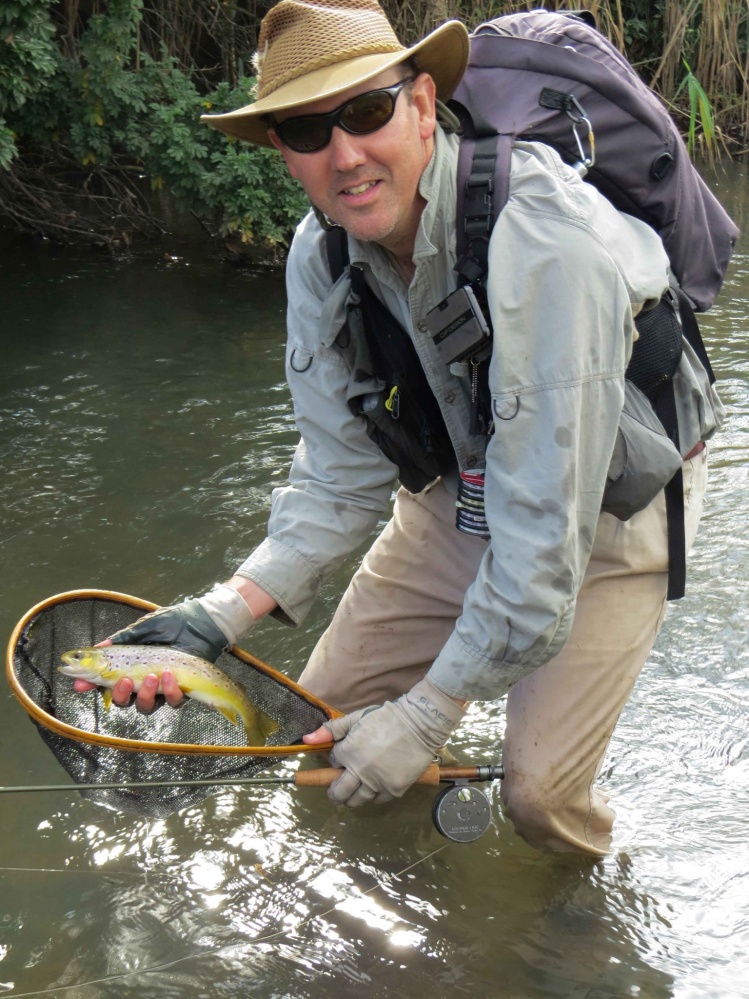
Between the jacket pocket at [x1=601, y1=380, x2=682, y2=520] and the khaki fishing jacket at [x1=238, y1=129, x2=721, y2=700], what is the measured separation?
0.50 feet

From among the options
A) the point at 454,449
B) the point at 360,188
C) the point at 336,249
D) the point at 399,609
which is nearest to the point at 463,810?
the point at 399,609

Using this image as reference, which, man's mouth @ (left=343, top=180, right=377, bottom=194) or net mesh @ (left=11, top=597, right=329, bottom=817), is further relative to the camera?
net mesh @ (left=11, top=597, right=329, bottom=817)

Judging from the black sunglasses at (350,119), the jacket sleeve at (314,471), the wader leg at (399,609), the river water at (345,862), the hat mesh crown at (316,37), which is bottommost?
the river water at (345,862)

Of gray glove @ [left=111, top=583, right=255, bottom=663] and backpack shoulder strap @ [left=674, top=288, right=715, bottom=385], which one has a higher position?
backpack shoulder strap @ [left=674, top=288, right=715, bottom=385]

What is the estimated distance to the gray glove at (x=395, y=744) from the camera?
2.72 m

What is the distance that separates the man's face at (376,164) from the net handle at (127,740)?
127cm

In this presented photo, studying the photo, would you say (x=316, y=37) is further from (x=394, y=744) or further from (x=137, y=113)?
(x=137, y=113)

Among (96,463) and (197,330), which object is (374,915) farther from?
(197,330)

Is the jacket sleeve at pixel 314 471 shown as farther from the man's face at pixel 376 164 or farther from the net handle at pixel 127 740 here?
the man's face at pixel 376 164

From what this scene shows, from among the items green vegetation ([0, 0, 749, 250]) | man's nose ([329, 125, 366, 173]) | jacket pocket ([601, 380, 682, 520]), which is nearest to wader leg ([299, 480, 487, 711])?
jacket pocket ([601, 380, 682, 520])

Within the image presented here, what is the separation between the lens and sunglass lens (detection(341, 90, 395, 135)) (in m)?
2.50

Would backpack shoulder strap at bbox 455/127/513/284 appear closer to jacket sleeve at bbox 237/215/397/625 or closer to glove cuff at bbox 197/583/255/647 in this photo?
jacket sleeve at bbox 237/215/397/625

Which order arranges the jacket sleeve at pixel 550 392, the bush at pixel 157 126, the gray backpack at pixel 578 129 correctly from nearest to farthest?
1. the jacket sleeve at pixel 550 392
2. the gray backpack at pixel 578 129
3. the bush at pixel 157 126

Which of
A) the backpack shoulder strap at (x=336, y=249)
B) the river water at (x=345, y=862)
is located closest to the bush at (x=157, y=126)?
the river water at (x=345, y=862)
